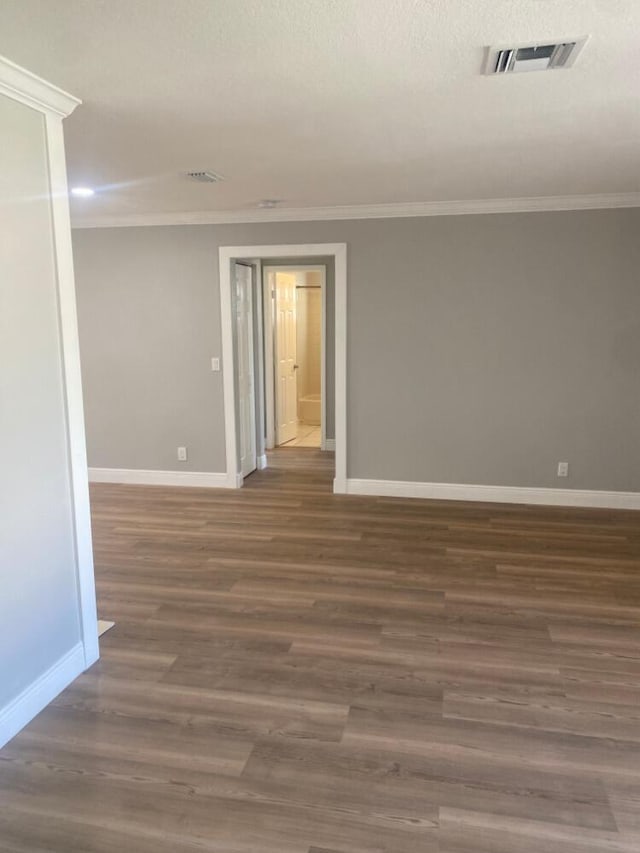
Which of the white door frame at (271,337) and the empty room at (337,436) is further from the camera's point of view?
the white door frame at (271,337)

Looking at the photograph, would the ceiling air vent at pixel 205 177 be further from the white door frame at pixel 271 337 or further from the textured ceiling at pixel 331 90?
the white door frame at pixel 271 337

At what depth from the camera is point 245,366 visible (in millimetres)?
6039

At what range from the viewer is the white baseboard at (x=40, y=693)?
7.54 ft

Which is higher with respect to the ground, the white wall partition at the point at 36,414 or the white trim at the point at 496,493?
the white wall partition at the point at 36,414

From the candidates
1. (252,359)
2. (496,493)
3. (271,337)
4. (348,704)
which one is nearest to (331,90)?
(348,704)

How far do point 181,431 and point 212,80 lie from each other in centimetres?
376

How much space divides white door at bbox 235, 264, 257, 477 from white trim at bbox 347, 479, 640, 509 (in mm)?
1201

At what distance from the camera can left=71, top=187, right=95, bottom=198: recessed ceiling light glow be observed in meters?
4.17

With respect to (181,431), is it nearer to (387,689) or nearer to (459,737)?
(387,689)

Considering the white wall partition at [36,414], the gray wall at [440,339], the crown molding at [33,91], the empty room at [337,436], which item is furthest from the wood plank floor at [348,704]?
the crown molding at [33,91]

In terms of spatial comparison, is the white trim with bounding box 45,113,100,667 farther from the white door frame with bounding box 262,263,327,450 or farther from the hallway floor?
the hallway floor

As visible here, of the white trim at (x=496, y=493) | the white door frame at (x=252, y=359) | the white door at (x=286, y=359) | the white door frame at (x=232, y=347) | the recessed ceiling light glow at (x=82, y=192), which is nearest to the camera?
the recessed ceiling light glow at (x=82, y=192)

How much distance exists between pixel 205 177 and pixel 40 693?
2.97 meters

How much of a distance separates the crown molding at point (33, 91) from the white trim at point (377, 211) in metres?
2.70
